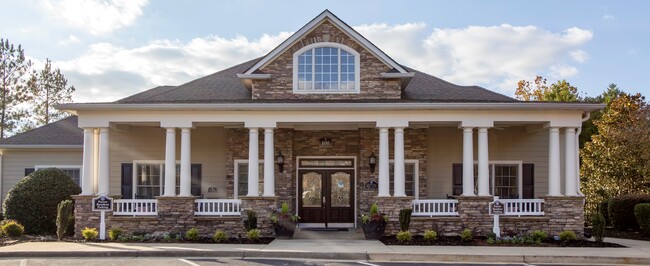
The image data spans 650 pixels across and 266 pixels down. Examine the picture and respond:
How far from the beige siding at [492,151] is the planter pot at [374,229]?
4.00m

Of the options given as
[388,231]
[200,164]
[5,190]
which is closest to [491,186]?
[388,231]

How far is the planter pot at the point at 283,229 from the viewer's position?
58.5 feet

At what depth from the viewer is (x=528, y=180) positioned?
Answer: 70.5ft

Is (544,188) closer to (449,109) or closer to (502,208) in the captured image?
(502,208)

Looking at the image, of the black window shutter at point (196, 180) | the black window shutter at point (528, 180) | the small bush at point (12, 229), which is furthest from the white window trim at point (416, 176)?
the small bush at point (12, 229)

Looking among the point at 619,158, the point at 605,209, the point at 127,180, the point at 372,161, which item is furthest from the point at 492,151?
the point at 127,180

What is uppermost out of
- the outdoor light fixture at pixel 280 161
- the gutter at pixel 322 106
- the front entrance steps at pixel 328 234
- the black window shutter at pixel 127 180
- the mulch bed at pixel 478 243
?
the gutter at pixel 322 106

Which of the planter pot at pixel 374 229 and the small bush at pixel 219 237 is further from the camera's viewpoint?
the planter pot at pixel 374 229

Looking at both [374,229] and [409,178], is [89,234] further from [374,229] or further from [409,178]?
[409,178]

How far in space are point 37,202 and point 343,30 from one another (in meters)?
10.8

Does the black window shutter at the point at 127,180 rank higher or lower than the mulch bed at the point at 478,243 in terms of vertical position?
higher

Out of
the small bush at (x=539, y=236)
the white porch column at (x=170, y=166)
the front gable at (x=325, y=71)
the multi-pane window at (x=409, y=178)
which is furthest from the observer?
the multi-pane window at (x=409, y=178)

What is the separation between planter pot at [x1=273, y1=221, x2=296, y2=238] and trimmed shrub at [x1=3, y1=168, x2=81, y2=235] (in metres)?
7.06

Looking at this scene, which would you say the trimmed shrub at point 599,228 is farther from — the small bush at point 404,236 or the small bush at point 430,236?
the small bush at point 404,236
